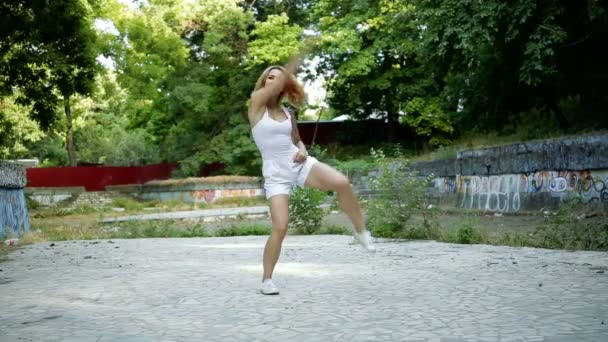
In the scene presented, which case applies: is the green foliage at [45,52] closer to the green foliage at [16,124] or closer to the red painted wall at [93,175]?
the green foliage at [16,124]

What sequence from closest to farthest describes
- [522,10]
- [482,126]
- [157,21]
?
1. [522,10]
2. [482,126]
3. [157,21]

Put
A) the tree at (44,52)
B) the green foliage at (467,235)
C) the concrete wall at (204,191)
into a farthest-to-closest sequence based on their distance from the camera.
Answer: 1. the concrete wall at (204,191)
2. the tree at (44,52)
3. the green foliage at (467,235)

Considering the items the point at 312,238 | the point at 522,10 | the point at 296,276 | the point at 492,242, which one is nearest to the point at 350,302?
the point at 296,276

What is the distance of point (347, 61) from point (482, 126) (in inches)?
469

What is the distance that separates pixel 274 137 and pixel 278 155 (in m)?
0.17

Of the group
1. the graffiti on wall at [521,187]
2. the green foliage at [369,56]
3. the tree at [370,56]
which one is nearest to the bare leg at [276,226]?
the graffiti on wall at [521,187]

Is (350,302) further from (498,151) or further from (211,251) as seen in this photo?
(498,151)

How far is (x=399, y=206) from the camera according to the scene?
11.0m

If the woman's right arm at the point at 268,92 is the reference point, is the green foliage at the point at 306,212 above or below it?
below

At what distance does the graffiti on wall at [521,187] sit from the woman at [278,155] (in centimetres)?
1226

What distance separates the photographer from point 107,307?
517 cm

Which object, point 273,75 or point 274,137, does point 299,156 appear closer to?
point 274,137

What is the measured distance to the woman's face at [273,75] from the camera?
5.42 meters

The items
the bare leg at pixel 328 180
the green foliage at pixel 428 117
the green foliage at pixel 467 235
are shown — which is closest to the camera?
the bare leg at pixel 328 180
